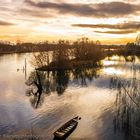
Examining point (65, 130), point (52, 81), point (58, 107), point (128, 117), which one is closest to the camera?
point (65, 130)

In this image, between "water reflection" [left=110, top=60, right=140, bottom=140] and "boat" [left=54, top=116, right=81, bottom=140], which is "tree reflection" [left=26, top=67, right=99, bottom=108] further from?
"water reflection" [left=110, top=60, right=140, bottom=140]

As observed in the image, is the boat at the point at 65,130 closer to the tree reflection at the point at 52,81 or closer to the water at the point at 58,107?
the water at the point at 58,107

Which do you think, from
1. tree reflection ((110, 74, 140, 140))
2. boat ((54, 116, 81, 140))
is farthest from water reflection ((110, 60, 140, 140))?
boat ((54, 116, 81, 140))

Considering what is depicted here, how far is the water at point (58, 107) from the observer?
39188 mm

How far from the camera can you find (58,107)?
52.2 m

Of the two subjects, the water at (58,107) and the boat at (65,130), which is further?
the water at (58,107)

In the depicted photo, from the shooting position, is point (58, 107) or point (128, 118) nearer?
point (128, 118)

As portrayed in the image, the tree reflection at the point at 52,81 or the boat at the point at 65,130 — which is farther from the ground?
the tree reflection at the point at 52,81

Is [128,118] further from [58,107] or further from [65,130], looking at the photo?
[58,107]

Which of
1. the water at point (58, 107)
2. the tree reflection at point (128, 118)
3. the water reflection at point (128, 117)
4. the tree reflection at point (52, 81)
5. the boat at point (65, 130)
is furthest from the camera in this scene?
the tree reflection at point (52, 81)

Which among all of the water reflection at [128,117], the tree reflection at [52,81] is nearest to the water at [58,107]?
the tree reflection at [52,81]

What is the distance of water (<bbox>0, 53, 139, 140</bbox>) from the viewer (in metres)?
39.2

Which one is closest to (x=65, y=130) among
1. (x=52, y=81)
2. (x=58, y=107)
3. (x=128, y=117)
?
(x=128, y=117)

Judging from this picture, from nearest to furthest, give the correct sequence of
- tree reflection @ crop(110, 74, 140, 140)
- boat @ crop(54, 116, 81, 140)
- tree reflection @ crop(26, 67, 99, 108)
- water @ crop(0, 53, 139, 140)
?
boat @ crop(54, 116, 81, 140) < tree reflection @ crop(110, 74, 140, 140) < water @ crop(0, 53, 139, 140) < tree reflection @ crop(26, 67, 99, 108)
